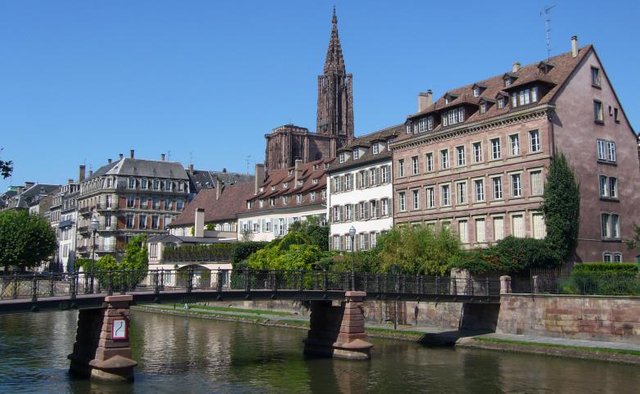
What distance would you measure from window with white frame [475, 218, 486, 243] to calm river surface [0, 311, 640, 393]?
38.8 feet

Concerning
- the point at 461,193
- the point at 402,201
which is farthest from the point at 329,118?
the point at 461,193

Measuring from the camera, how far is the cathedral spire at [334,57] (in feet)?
487

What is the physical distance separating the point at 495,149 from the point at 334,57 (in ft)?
343

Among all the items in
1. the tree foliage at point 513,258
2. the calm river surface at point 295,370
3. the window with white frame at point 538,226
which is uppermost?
the window with white frame at point 538,226

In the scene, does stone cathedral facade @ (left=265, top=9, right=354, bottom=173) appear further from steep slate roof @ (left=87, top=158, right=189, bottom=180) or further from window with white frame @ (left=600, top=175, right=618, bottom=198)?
window with white frame @ (left=600, top=175, right=618, bottom=198)

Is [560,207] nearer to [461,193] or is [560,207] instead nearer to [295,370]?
[461,193]

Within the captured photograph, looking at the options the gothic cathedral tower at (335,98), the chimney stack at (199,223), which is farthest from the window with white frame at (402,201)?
the gothic cathedral tower at (335,98)

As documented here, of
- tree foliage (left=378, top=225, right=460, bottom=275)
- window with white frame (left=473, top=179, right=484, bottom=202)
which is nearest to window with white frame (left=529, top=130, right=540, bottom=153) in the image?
window with white frame (left=473, top=179, right=484, bottom=202)

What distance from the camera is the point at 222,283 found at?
3447 centimetres

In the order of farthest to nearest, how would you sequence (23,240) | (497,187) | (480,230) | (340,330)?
(23,240) < (480,230) < (497,187) < (340,330)

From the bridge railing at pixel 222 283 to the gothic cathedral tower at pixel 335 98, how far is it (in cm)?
10096

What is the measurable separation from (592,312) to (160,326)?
33.0 meters

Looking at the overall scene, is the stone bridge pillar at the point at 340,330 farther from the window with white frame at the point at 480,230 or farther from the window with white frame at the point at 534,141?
the window with white frame at the point at 534,141

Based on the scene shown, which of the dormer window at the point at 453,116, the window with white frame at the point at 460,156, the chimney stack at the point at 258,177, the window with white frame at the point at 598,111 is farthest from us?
the chimney stack at the point at 258,177
